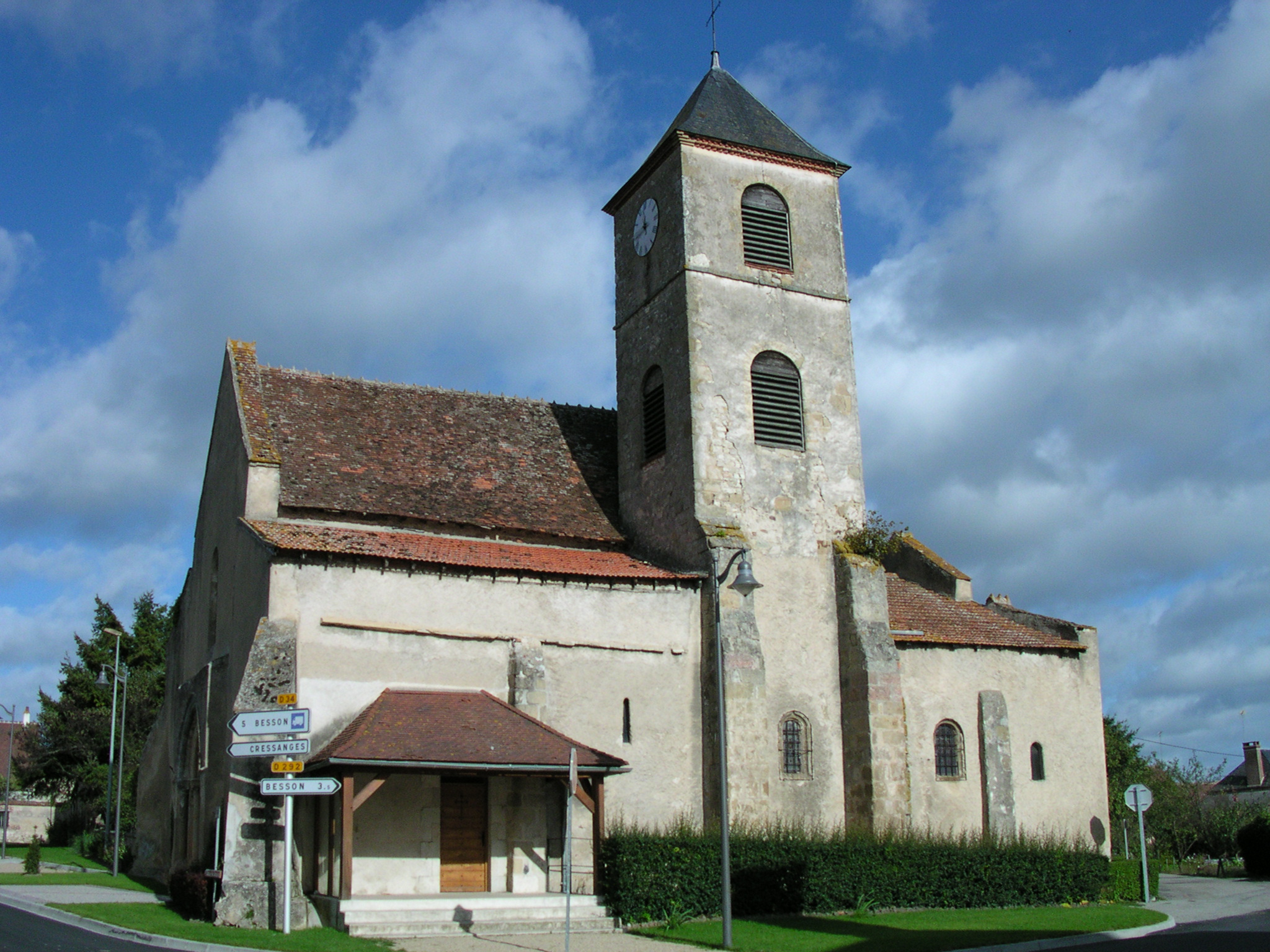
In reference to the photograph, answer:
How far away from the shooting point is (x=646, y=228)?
89.9 ft

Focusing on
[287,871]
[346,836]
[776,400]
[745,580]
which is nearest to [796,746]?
[776,400]

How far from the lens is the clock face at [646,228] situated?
1062 inches

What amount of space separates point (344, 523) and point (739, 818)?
9661mm

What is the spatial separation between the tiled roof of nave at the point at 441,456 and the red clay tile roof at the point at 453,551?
0.48 meters

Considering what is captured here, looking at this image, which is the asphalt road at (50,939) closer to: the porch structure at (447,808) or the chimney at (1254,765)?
the porch structure at (447,808)

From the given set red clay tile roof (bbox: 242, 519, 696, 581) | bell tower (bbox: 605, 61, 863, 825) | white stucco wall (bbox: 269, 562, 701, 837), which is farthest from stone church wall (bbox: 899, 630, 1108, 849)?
red clay tile roof (bbox: 242, 519, 696, 581)

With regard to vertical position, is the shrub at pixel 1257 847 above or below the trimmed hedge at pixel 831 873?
below

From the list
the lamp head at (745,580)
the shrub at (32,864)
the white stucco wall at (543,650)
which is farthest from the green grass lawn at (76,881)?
the lamp head at (745,580)

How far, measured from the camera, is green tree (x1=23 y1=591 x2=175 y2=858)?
1838 inches

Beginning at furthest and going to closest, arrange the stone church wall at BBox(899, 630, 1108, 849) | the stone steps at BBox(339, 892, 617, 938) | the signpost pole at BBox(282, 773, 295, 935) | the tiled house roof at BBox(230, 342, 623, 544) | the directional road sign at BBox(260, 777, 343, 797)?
the stone church wall at BBox(899, 630, 1108, 849) → the tiled house roof at BBox(230, 342, 623, 544) → the stone steps at BBox(339, 892, 617, 938) → the signpost pole at BBox(282, 773, 295, 935) → the directional road sign at BBox(260, 777, 343, 797)

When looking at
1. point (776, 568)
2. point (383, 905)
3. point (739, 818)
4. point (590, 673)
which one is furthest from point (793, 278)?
point (383, 905)

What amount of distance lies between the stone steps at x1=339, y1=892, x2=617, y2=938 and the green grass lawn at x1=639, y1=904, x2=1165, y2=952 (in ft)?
4.24

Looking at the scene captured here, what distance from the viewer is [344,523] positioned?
2219 cm

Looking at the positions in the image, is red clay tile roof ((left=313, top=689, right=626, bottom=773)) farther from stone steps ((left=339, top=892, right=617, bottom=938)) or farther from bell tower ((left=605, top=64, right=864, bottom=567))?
bell tower ((left=605, top=64, right=864, bottom=567))
